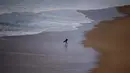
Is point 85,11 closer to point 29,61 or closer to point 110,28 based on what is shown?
point 110,28

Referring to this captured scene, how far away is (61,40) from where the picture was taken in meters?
1.48

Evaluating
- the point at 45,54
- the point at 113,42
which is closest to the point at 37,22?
the point at 45,54

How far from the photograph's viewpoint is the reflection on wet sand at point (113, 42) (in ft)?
4.81

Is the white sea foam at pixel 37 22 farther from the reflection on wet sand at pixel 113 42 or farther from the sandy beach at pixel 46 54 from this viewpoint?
the reflection on wet sand at pixel 113 42

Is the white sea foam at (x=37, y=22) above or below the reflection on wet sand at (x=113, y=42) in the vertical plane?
above

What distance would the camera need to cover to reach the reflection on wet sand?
146 cm

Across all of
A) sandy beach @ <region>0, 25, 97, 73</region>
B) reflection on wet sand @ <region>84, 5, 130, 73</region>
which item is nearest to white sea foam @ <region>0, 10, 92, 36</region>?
sandy beach @ <region>0, 25, 97, 73</region>

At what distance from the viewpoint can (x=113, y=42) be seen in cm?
153

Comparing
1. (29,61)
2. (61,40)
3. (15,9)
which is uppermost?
(15,9)

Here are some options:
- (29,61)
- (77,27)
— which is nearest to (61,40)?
(77,27)

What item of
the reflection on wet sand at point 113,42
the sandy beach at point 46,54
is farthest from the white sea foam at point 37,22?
the reflection on wet sand at point 113,42

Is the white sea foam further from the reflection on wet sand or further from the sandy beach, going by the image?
the reflection on wet sand

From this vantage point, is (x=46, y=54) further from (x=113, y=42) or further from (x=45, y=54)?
(x=113, y=42)

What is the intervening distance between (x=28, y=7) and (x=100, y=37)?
1.86 ft
